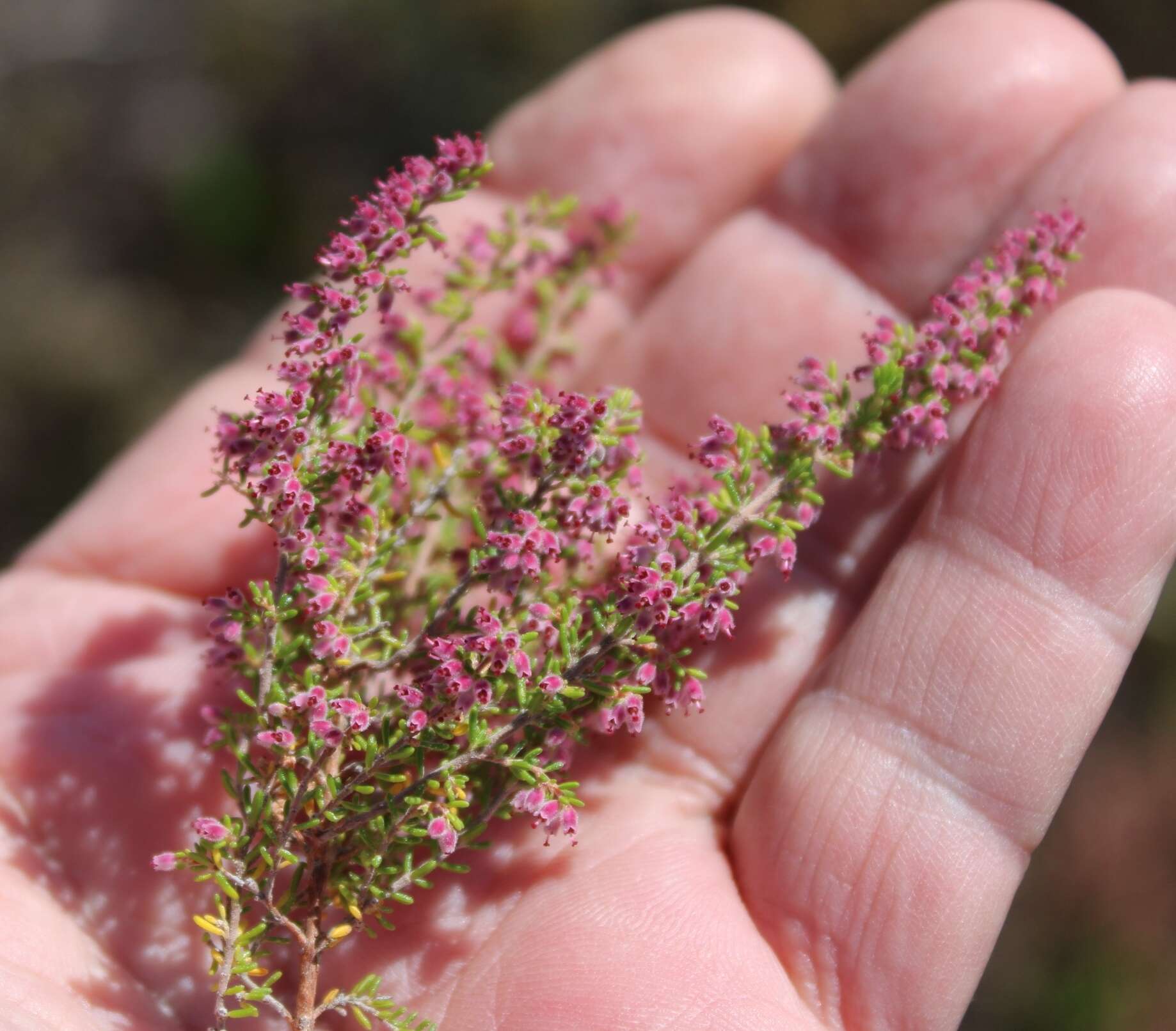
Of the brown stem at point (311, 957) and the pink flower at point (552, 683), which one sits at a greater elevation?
the pink flower at point (552, 683)

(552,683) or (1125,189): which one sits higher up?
(1125,189)

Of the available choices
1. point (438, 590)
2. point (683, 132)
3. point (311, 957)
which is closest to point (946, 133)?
point (683, 132)

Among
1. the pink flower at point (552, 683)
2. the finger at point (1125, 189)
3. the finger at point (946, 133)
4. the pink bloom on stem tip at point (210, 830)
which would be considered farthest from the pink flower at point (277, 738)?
the finger at point (1125, 189)

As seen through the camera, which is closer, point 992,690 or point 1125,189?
point 992,690

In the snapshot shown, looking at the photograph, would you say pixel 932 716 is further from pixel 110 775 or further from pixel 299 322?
pixel 110 775

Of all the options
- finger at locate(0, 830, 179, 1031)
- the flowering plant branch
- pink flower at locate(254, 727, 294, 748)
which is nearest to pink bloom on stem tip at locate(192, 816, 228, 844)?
the flowering plant branch

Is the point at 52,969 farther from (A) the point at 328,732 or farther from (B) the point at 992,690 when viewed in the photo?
(B) the point at 992,690

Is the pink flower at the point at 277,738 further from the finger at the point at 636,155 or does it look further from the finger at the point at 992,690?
the finger at the point at 636,155
